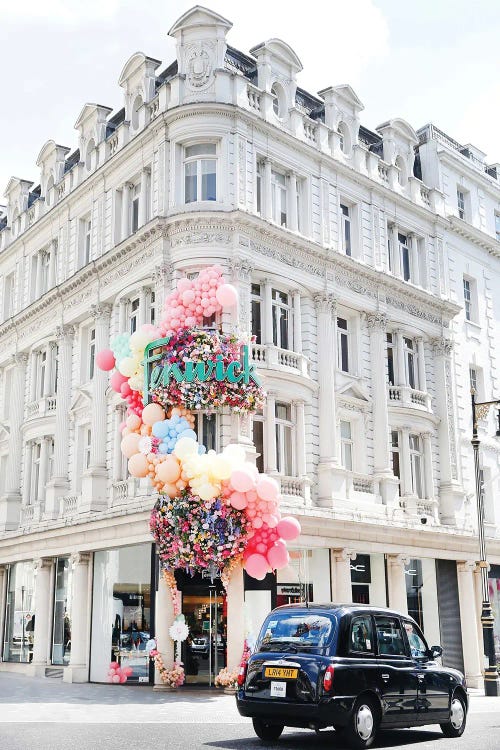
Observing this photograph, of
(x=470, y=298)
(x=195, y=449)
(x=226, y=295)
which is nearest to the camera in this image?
(x=195, y=449)

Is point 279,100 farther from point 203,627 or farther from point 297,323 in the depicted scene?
point 203,627

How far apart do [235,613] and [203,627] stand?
3.39ft

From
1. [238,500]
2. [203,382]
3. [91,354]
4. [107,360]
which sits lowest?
[238,500]

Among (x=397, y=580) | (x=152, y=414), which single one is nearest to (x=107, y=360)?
(x=152, y=414)

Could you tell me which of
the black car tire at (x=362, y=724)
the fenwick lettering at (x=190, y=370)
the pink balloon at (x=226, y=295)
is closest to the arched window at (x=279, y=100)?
the pink balloon at (x=226, y=295)

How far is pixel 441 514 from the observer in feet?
102

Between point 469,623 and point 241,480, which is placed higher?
point 241,480

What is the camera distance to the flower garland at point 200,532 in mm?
21828

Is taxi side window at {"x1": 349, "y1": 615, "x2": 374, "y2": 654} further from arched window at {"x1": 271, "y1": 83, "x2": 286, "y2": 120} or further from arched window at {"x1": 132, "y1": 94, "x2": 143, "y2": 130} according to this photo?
arched window at {"x1": 132, "y1": 94, "x2": 143, "y2": 130}

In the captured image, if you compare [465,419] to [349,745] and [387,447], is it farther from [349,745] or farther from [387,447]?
[349,745]

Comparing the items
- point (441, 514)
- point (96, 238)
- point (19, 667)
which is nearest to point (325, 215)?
point (96, 238)

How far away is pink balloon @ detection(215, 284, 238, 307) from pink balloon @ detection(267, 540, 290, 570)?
21.0 feet

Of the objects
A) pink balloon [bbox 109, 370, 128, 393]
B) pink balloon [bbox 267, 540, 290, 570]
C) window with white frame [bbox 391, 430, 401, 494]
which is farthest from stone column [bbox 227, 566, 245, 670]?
window with white frame [bbox 391, 430, 401, 494]

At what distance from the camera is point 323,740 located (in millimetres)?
13375
